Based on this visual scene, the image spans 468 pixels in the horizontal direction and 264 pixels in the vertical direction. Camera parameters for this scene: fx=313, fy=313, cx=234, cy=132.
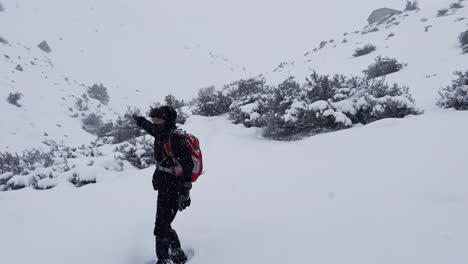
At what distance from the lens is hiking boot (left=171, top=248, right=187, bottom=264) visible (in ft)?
9.46

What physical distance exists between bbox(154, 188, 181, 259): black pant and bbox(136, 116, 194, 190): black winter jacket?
0.26ft

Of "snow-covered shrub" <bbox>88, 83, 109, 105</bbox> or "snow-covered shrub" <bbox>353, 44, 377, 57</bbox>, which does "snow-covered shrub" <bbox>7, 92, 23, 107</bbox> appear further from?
"snow-covered shrub" <bbox>353, 44, 377, 57</bbox>

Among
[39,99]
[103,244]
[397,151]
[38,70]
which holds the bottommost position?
[103,244]

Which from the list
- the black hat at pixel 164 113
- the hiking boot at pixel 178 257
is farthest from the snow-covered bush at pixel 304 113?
the hiking boot at pixel 178 257

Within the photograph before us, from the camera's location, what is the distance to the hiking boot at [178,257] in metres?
2.88

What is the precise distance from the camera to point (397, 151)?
4445 mm

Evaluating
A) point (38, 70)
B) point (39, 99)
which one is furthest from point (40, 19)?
point (39, 99)

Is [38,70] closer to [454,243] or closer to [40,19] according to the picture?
[40,19]

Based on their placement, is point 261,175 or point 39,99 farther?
point 39,99

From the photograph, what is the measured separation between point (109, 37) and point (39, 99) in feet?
52.3

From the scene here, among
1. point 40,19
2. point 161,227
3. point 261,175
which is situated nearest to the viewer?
point 161,227

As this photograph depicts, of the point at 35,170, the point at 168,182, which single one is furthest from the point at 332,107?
the point at 35,170

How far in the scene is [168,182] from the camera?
2871 mm

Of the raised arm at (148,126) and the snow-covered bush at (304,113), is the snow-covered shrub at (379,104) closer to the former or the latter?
the snow-covered bush at (304,113)
